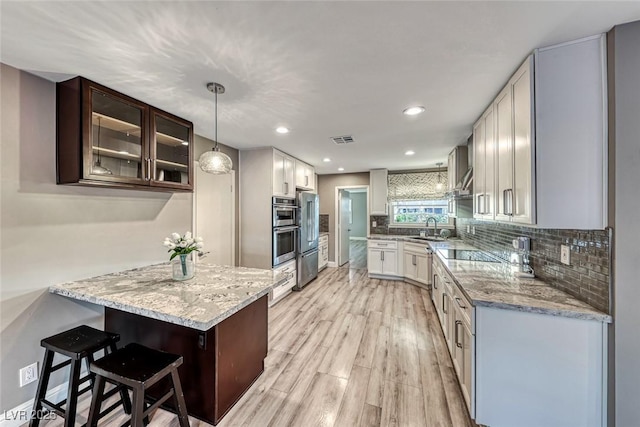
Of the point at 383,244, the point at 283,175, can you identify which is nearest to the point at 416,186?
the point at 383,244

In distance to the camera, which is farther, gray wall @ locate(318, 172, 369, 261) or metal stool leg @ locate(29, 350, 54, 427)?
gray wall @ locate(318, 172, 369, 261)

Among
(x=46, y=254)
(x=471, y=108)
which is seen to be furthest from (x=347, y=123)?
(x=46, y=254)

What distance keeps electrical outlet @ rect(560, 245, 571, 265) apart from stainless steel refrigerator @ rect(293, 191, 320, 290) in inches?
130

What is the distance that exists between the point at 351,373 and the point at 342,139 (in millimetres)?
2632

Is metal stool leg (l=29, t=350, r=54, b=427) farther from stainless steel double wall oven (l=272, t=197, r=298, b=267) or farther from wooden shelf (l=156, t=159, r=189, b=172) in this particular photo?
stainless steel double wall oven (l=272, t=197, r=298, b=267)

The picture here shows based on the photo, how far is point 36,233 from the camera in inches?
67.4

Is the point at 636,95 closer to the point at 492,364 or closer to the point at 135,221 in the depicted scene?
the point at 492,364

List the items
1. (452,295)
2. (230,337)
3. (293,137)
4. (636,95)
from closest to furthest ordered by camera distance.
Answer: (636,95)
(230,337)
(452,295)
(293,137)

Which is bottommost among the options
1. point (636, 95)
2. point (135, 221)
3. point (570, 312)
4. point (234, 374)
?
point (234, 374)

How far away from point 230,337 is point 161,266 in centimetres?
126

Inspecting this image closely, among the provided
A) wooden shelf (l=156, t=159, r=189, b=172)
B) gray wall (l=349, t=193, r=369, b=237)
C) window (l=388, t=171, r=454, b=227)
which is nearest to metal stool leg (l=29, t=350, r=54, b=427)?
wooden shelf (l=156, t=159, r=189, b=172)

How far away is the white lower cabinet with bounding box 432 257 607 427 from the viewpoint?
133 centimetres

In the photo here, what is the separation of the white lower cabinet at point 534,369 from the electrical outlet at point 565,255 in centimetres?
44

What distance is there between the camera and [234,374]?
1.79 metres
